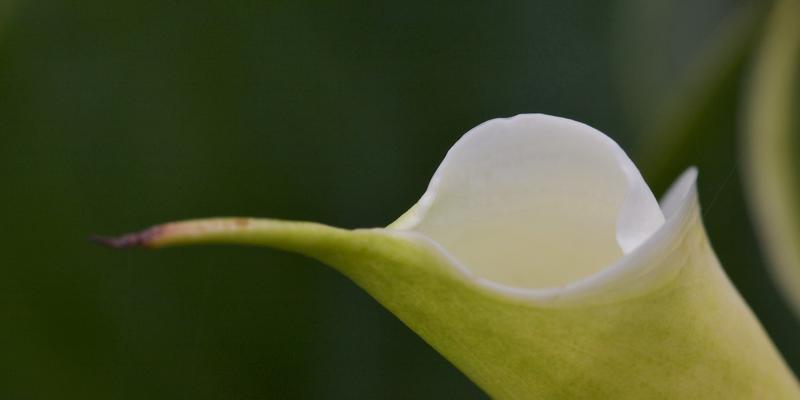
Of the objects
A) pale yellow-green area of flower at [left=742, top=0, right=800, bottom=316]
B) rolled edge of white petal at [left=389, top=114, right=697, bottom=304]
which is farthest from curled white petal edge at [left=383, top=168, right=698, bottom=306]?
pale yellow-green area of flower at [left=742, top=0, right=800, bottom=316]

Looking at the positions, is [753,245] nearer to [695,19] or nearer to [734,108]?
[734,108]

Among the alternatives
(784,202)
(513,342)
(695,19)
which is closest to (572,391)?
(513,342)

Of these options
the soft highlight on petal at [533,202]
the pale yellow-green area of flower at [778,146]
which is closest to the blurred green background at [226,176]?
the pale yellow-green area of flower at [778,146]

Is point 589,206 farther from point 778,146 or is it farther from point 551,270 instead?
point 778,146

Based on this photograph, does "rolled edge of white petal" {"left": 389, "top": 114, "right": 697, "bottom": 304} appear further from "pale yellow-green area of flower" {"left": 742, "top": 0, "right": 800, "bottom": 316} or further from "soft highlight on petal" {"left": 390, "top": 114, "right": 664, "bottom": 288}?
"pale yellow-green area of flower" {"left": 742, "top": 0, "right": 800, "bottom": 316}

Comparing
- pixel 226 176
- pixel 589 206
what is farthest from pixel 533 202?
pixel 226 176

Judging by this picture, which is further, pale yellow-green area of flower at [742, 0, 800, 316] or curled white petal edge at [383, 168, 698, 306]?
pale yellow-green area of flower at [742, 0, 800, 316]

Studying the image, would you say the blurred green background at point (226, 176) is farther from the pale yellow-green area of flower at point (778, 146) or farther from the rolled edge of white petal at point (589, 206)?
the rolled edge of white petal at point (589, 206)
